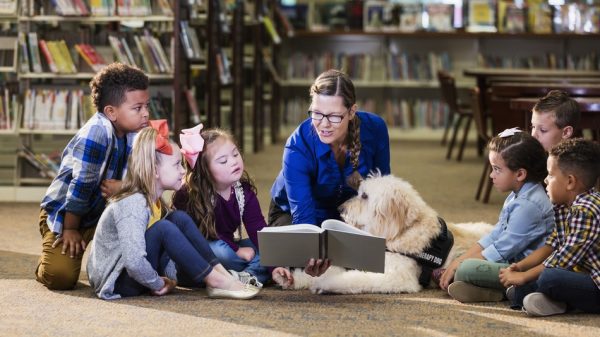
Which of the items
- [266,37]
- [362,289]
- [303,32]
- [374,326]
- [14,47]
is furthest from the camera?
[303,32]

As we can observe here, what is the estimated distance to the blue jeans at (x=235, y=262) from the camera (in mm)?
3721

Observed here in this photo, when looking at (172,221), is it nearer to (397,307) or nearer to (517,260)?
(397,307)

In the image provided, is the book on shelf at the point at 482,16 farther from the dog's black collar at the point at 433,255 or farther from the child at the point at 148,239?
the child at the point at 148,239

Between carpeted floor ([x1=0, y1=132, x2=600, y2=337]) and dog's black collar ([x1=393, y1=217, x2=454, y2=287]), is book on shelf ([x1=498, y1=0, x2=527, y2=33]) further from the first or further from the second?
carpeted floor ([x1=0, y1=132, x2=600, y2=337])

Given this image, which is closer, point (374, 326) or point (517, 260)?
point (374, 326)

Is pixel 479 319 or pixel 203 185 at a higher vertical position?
pixel 203 185

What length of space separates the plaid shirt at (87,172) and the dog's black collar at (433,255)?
3.86 feet

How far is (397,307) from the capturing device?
11.0 feet

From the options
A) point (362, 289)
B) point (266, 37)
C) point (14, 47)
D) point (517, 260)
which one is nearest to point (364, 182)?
point (362, 289)

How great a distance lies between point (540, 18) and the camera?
35.9 ft

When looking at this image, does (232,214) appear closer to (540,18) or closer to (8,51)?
(8,51)

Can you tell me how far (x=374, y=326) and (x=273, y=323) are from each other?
315 millimetres

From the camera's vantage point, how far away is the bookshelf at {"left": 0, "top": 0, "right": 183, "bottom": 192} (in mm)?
5961

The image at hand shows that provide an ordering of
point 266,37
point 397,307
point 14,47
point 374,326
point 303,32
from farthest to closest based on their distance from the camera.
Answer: point 303,32, point 266,37, point 14,47, point 397,307, point 374,326
